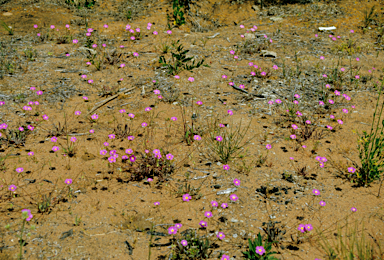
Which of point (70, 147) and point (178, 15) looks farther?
point (178, 15)

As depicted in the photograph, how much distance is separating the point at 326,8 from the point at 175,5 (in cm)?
400

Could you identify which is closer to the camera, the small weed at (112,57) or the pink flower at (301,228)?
the pink flower at (301,228)

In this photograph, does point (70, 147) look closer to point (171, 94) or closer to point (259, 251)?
point (171, 94)

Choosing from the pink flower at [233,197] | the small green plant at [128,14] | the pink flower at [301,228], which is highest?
the small green plant at [128,14]

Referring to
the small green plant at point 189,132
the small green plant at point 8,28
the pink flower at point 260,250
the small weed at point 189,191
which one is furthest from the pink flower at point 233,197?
the small green plant at point 8,28

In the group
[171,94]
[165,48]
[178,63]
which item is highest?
[165,48]

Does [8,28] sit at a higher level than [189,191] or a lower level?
Answer: higher

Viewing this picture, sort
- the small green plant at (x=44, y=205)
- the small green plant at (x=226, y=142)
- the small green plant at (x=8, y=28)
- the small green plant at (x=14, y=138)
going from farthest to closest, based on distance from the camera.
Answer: the small green plant at (x=8, y=28) → the small green plant at (x=14, y=138) → the small green plant at (x=226, y=142) → the small green plant at (x=44, y=205)

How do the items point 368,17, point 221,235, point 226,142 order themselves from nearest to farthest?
point 221,235
point 226,142
point 368,17

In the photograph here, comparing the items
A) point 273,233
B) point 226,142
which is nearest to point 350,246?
point 273,233

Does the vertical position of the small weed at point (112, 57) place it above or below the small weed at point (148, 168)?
above

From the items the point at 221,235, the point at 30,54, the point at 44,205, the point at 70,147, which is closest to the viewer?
the point at 221,235

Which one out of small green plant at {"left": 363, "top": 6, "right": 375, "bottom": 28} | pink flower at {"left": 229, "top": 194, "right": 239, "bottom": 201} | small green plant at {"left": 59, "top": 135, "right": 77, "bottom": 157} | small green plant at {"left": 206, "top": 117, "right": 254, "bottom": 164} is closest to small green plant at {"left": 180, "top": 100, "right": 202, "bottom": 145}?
small green plant at {"left": 206, "top": 117, "right": 254, "bottom": 164}

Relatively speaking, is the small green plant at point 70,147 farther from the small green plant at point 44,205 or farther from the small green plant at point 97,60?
the small green plant at point 97,60
